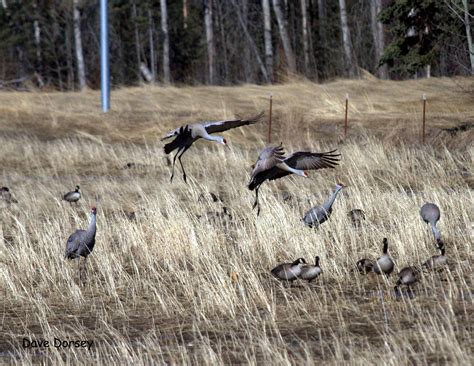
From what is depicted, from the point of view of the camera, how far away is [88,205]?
46.7 ft

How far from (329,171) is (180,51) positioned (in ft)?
97.3

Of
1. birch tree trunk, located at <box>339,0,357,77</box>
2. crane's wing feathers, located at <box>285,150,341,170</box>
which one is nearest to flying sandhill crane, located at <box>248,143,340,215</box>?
crane's wing feathers, located at <box>285,150,341,170</box>

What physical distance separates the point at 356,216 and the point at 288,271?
9.72 ft

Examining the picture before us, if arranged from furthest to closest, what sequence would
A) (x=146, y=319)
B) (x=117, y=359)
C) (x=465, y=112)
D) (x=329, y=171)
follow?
1. (x=465, y=112)
2. (x=329, y=171)
3. (x=146, y=319)
4. (x=117, y=359)

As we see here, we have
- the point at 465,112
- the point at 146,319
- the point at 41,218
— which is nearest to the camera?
the point at 146,319

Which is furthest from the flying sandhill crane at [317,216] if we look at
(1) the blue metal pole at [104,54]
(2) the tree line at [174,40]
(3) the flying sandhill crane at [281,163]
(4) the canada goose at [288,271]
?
(2) the tree line at [174,40]

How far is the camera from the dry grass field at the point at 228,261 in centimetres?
676

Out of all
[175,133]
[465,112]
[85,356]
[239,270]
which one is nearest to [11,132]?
[465,112]

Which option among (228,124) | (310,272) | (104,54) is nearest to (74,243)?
(228,124)

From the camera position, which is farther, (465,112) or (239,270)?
(465,112)

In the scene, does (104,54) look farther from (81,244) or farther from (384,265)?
(384,265)

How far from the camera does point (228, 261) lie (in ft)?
31.6

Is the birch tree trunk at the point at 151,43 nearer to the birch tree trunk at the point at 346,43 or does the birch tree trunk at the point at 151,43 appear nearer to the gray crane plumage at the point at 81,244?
the birch tree trunk at the point at 346,43

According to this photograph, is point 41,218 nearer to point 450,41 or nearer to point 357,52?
point 450,41
